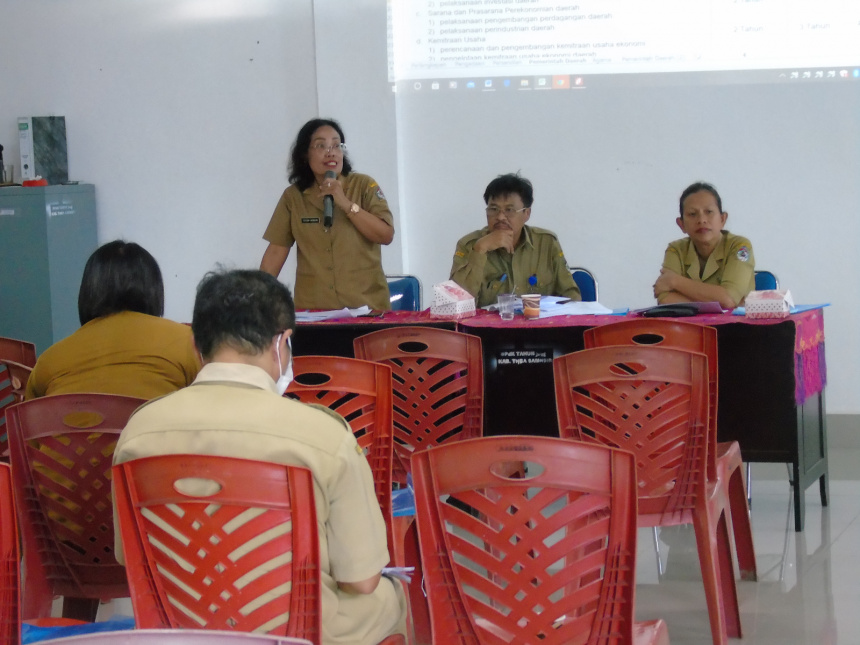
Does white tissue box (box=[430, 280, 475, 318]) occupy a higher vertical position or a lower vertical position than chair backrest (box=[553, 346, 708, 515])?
higher

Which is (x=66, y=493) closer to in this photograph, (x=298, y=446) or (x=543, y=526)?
(x=298, y=446)

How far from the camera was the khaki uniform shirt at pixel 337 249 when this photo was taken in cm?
409

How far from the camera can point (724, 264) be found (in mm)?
3857

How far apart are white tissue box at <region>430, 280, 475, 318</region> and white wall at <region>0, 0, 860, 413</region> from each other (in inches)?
60.8

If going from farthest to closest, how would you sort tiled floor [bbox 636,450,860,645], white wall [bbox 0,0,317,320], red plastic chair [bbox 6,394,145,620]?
white wall [bbox 0,0,317,320] → tiled floor [bbox 636,450,860,645] → red plastic chair [bbox 6,394,145,620]

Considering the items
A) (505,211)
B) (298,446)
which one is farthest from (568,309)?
(298,446)

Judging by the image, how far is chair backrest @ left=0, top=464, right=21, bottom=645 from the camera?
1514mm

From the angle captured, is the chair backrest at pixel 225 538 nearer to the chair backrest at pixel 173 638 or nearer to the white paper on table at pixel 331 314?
the chair backrest at pixel 173 638

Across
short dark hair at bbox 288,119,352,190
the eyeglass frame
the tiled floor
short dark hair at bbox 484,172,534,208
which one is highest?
short dark hair at bbox 288,119,352,190

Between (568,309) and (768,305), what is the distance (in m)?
0.74

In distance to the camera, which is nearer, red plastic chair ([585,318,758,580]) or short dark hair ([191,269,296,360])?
short dark hair ([191,269,296,360])

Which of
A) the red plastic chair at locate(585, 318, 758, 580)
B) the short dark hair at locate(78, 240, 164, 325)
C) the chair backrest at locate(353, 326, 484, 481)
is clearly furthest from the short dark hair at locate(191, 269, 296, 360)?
the red plastic chair at locate(585, 318, 758, 580)

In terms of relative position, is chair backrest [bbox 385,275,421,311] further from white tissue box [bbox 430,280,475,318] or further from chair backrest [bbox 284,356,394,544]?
chair backrest [bbox 284,356,394,544]

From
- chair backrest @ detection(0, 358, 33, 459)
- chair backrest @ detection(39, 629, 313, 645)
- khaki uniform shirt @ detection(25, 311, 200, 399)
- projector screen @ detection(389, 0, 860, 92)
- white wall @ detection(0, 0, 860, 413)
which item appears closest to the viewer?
chair backrest @ detection(39, 629, 313, 645)
